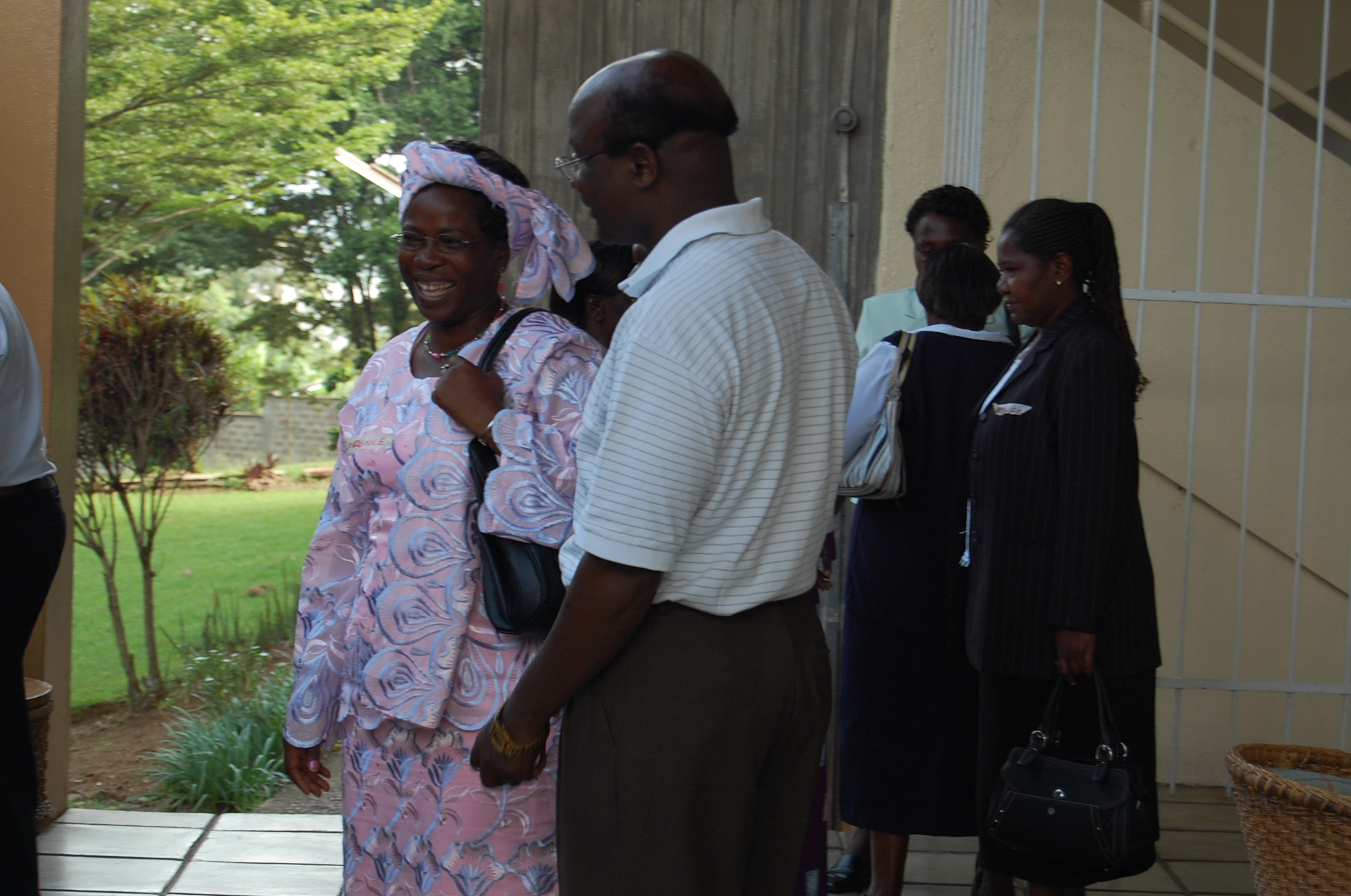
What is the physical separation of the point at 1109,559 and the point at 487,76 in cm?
275

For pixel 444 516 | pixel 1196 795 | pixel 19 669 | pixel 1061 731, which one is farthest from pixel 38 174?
pixel 1196 795

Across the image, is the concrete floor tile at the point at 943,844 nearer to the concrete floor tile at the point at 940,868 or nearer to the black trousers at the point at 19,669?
the concrete floor tile at the point at 940,868

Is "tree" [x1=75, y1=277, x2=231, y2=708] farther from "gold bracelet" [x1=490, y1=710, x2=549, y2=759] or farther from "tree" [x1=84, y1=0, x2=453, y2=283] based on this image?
"gold bracelet" [x1=490, y1=710, x2=549, y2=759]

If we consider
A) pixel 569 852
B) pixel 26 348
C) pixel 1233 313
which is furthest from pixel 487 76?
pixel 569 852

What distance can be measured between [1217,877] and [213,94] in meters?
8.83

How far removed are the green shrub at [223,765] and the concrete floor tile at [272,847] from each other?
2.49 ft

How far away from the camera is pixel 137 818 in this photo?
162 inches

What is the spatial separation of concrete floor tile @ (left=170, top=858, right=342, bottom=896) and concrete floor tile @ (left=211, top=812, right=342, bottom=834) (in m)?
0.31

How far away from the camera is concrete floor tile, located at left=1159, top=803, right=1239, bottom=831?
13.5 ft

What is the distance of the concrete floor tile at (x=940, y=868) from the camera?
3.62m

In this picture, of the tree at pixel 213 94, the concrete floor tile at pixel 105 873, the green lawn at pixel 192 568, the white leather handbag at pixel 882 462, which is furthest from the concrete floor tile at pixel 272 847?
the tree at pixel 213 94

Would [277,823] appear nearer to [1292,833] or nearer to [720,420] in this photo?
[1292,833]

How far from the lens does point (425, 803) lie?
2014mm

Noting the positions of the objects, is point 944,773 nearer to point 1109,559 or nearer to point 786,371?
point 1109,559
